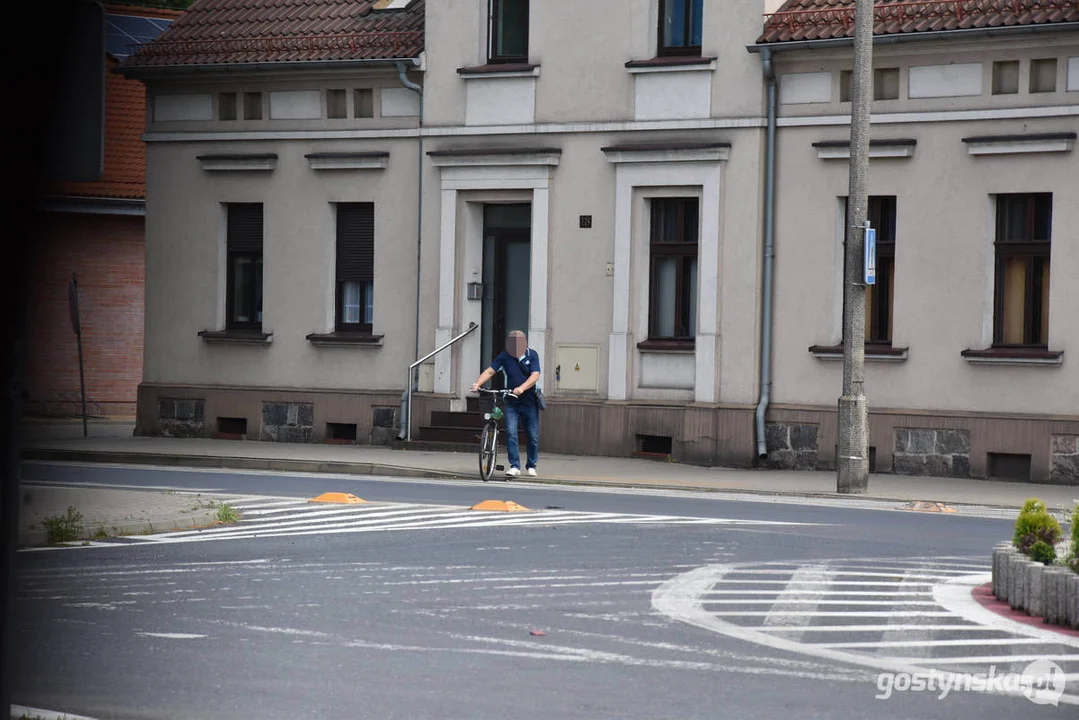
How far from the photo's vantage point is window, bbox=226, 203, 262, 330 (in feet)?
97.3

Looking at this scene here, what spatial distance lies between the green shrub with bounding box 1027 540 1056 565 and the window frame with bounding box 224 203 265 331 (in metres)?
20.1

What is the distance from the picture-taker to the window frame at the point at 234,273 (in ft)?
97.2

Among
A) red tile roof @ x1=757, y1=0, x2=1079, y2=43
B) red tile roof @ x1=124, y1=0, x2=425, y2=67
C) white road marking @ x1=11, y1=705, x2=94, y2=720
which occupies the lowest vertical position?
white road marking @ x1=11, y1=705, x2=94, y2=720

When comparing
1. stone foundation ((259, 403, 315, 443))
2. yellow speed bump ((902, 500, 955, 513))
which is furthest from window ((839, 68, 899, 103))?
stone foundation ((259, 403, 315, 443))

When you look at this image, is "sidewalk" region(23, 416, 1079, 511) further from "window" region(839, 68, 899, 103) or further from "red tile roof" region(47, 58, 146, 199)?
"red tile roof" region(47, 58, 146, 199)

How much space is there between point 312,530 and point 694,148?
38.3ft

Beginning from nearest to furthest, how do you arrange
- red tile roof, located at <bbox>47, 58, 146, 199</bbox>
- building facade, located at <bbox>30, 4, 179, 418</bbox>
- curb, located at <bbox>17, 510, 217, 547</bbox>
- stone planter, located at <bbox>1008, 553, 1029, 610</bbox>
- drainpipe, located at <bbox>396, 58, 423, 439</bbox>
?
stone planter, located at <bbox>1008, 553, 1029, 610</bbox>
curb, located at <bbox>17, 510, 217, 547</bbox>
drainpipe, located at <bbox>396, 58, 423, 439</bbox>
building facade, located at <bbox>30, 4, 179, 418</bbox>
red tile roof, located at <bbox>47, 58, 146, 199</bbox>

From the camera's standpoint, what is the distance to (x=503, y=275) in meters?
27.9

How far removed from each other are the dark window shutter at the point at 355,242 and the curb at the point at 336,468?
484cm

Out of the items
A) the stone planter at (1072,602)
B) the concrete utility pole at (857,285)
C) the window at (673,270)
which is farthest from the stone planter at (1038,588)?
the window at (673,270)

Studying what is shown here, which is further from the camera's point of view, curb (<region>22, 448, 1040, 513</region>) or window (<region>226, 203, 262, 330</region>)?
window (<region>226, 203, 262, 330</region>)

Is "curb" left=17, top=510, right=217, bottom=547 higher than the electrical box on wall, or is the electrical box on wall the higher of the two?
the electrical box on wall

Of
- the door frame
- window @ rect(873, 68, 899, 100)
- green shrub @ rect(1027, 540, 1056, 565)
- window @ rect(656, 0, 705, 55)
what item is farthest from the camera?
the door frame

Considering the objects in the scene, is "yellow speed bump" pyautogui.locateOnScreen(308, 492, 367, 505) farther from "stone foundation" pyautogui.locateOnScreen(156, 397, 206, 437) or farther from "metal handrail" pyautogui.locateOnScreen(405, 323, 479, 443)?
"stone foundation" pyautogui.locateOnScreen(156, 397, 206, 437)
